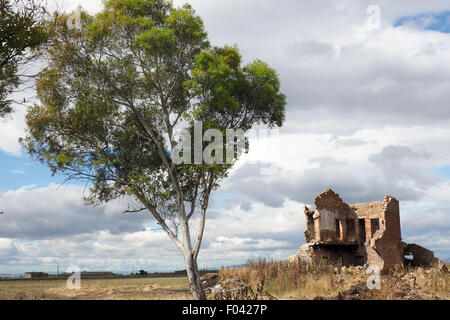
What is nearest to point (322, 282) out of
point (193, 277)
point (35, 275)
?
point (193, 277)

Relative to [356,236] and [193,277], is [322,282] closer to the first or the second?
[193,277]

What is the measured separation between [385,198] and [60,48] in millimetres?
26343

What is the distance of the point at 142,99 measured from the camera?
24.5 metres

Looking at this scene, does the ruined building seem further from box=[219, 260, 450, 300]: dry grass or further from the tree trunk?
the tree trunk

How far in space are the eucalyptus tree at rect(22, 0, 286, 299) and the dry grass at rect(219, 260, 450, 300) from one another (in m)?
5.48

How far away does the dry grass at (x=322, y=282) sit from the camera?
56.3ft

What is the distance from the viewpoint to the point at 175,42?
23.2m

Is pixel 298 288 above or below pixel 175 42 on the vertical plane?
below

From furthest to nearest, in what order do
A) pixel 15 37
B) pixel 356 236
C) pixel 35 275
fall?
pixel 35 275 < pixel 356 236 < pixel 15 37

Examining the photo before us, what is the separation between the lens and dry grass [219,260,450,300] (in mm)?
17172

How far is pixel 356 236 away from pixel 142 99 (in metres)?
21.8
